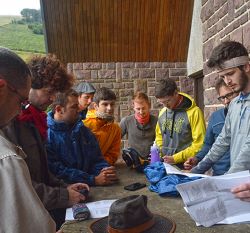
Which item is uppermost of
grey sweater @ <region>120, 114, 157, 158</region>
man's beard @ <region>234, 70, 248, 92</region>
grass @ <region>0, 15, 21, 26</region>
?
grass @ <region>0, 15, 21, 26</region>

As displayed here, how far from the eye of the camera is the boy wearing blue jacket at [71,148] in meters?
2.34

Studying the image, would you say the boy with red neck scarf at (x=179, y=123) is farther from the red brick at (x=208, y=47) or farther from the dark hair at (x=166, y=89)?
the red brick at (x=208, y=47)

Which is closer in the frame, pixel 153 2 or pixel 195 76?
pixel 153 2

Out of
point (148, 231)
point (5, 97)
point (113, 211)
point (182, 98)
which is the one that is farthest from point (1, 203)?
point (182, 98)

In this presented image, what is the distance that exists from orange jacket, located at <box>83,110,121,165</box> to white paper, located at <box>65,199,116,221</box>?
1.09 m

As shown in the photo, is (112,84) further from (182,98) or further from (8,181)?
(8,181)

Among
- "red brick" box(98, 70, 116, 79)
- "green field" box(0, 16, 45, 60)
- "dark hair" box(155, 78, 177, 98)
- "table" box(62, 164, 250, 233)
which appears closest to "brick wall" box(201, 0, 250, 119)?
"dark hair" box(155, 78, 177, 98)

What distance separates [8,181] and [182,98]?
3.05m

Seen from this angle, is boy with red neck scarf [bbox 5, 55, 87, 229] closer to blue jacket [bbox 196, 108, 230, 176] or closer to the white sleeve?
the white sleeve

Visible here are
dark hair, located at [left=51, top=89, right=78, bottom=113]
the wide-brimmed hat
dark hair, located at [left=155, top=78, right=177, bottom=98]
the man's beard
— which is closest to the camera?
the wide-brimmed hat

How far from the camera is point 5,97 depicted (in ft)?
3.31

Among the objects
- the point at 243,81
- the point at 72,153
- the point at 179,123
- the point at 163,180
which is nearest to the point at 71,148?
the point at 72,153

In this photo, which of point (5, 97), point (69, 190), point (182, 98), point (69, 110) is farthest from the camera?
point (182, 98)

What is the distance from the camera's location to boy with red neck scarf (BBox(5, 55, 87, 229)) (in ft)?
6.04
